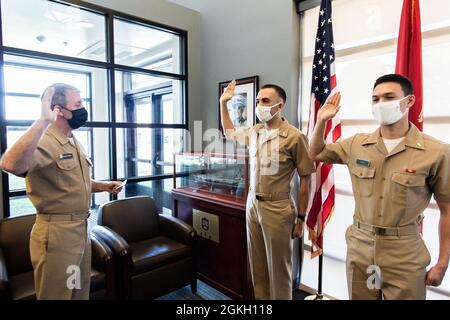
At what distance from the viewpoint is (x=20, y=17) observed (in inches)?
101

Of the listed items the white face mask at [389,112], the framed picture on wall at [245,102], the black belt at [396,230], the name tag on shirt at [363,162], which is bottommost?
the black belt at [396,230]

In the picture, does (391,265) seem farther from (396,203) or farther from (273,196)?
(273,196)

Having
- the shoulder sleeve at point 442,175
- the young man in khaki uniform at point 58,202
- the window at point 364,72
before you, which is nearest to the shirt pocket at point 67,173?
the young man in khaki uniform at point 58,202

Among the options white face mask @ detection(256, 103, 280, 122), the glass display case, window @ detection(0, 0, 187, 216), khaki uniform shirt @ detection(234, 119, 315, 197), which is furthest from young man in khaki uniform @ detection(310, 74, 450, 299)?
window @ detection(0, 0, 187, 216)

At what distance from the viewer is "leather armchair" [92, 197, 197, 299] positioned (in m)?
2.19

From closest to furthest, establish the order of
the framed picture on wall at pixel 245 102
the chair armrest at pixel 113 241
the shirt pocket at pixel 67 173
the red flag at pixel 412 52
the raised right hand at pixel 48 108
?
the raised right hand at pixel 48 108 → the shirt pocket at pixel 67 173 → the red flag at pixel 412 52 → the chair armrest at pixel 113 241 → the framed picture on wall at pixel 245 102

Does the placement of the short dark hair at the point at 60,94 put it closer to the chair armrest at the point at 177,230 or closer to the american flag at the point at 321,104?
the chair armrest at the point at 177,230

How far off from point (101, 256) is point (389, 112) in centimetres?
200

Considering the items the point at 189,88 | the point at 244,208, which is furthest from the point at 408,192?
the point at 189,88

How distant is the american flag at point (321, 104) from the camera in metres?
2.22

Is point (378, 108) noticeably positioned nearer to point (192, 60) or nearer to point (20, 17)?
point (192, 60)

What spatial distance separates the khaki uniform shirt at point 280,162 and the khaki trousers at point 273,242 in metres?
0.10

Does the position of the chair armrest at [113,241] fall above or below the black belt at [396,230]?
below

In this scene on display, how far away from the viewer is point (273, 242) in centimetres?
192
